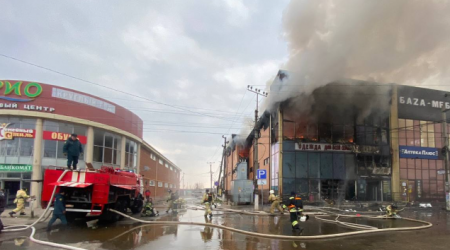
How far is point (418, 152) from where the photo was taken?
1059 inches

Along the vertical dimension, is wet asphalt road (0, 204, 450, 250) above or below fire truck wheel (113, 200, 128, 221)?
below

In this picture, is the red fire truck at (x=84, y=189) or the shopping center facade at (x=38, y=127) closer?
the red fire truck at (x=84, y=189)

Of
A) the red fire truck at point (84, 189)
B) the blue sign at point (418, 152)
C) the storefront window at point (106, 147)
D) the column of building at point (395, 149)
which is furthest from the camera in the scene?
the blue sign at point (418, 152)

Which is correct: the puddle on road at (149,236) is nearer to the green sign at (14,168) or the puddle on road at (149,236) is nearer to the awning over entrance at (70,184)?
the awning over entrance at (70,184)

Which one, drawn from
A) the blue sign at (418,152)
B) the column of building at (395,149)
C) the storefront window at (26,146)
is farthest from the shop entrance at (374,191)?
the storefront window at (26,146)

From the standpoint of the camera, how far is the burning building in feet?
77.8

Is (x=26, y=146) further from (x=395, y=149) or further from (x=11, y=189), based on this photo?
(x=395, y=149)

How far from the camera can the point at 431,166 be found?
2742 centimetres

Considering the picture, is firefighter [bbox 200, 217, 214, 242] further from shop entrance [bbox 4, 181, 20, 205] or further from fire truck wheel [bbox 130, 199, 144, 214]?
shop entrance [bbox 4, 181, 20, 205]

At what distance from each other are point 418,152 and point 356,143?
249 inches

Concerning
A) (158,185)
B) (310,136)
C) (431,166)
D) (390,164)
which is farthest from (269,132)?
(158,185)

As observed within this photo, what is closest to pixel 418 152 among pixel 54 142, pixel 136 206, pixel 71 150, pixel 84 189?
pixel 136 206

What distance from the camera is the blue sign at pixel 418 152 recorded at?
86.9 ft

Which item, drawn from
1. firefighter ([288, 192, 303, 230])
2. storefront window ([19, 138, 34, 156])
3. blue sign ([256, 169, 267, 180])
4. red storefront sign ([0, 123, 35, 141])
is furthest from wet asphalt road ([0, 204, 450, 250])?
red storefront sign ([0, 123, 35, 141])
